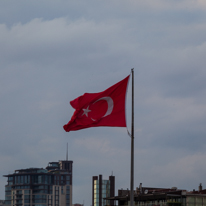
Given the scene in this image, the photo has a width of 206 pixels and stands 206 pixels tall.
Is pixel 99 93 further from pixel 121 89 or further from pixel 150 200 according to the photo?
pixel 150 200

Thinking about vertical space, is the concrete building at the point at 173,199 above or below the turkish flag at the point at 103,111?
below

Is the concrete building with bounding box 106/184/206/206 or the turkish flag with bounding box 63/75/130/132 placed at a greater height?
the turkish flag with bounding box 63/75/130/132

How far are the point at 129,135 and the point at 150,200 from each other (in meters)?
102

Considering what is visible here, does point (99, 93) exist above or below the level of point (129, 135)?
above

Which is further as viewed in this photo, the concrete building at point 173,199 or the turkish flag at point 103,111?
the concrete building at point 173,199

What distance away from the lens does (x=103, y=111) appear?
125 ft

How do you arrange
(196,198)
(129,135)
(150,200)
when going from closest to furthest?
1. (129,135)
2. (196,198)
3. (150,200)

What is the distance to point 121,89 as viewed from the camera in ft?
125

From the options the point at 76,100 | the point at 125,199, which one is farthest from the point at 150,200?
the point at 76,100

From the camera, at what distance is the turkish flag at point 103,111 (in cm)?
3788

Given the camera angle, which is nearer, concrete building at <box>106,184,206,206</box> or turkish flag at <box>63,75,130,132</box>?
turkish flag at <box>63,75,130,132</box>

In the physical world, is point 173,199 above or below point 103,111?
below

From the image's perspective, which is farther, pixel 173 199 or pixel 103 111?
pixel 173 199

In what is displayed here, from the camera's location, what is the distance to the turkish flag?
37875mm
